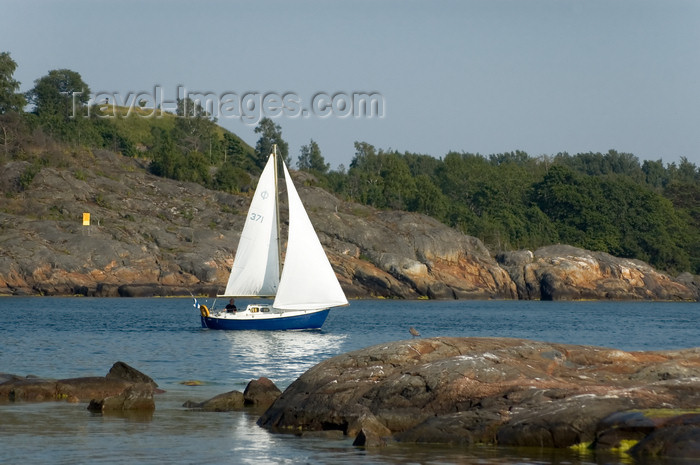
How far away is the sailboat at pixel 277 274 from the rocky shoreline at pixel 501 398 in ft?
110

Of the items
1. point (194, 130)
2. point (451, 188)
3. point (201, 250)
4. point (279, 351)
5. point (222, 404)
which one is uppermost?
point (194, 130)

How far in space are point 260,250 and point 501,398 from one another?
41932 millimetres

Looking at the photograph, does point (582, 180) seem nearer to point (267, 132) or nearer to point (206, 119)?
point (267, 132)

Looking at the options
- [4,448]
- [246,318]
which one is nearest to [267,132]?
[246,318]

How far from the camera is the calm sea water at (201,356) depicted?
696 inches

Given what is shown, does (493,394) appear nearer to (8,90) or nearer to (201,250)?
(201,250)

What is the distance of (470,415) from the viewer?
1858cm

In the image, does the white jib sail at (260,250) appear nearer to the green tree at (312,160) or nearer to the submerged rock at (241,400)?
the submerged rock at (241,400)

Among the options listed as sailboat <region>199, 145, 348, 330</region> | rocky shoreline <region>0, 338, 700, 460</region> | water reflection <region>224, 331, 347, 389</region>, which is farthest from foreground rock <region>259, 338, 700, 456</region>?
sailboat <region>199, 145, 348, 330</region>

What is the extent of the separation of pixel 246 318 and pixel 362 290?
205ft

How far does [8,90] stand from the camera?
5507 inches

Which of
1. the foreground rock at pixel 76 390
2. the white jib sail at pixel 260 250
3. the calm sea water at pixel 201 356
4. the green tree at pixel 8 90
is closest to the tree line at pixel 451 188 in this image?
the green tree at pixel 8 90

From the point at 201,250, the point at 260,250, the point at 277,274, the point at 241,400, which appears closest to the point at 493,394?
the point at 241,400

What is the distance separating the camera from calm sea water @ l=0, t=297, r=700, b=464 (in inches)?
696
